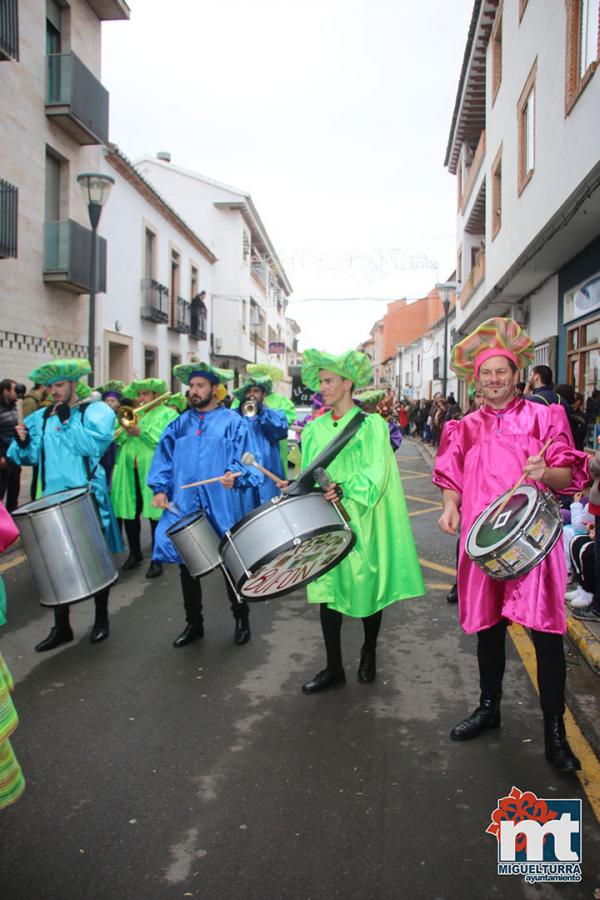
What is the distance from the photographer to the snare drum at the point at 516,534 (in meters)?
2.88

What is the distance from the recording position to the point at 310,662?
454 cm

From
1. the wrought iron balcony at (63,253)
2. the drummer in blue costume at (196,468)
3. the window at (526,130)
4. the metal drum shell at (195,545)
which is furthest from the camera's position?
the wrought iron balcony at (63,253)

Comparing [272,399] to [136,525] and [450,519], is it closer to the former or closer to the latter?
[136,525]

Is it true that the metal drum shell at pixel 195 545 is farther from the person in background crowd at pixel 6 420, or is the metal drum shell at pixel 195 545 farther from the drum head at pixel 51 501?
the person in background crowd at pixel 6 420

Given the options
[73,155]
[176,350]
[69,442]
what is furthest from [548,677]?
[176,350]

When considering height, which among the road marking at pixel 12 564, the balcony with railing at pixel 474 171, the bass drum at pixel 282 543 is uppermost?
the balcony with railing at pixel 474 171

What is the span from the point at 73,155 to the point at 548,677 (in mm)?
15274

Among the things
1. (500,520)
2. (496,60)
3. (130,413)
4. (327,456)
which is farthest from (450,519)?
(496,60)

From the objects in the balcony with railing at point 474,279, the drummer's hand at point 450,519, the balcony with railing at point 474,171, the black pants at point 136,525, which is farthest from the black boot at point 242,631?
the balcony with railing at point 474,171

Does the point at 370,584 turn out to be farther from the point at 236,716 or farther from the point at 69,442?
the point at 69,442

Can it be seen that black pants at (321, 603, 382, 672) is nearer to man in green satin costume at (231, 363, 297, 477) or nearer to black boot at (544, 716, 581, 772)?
black boot at (544, 716, 581, 772)

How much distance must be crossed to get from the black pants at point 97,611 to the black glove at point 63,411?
1.24 m

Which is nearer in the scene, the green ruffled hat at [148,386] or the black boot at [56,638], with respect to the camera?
the black boot at [56,638]

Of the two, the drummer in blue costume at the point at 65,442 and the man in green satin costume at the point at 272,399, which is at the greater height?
the man in green satin costume at the point at 272,399
